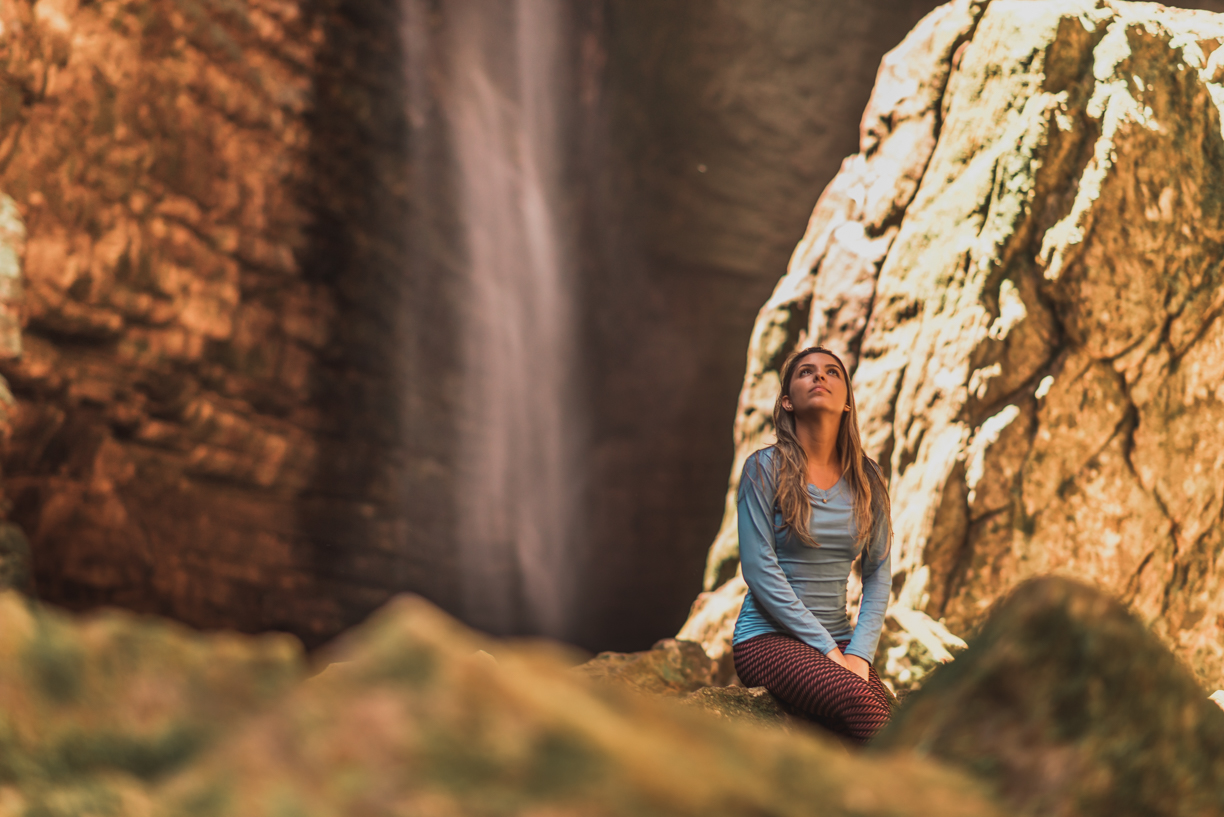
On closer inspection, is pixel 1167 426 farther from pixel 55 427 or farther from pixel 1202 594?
pixel 55 427

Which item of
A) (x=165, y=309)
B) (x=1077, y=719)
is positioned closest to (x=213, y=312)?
(x=165, y=309)

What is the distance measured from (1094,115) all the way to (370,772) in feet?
18.6

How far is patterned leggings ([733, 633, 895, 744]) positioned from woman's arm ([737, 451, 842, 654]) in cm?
6

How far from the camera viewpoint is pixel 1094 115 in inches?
201

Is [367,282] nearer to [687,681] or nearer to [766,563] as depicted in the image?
[687,681]

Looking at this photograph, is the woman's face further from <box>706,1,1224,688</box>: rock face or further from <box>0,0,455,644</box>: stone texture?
<box>0,0,455,644</box>: stone texture

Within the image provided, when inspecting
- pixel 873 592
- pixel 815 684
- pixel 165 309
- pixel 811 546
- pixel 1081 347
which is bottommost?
pixel 165 309

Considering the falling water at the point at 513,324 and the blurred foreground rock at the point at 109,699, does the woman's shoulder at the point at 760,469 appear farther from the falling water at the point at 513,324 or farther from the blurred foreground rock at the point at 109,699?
the falling water at the point at 513,324

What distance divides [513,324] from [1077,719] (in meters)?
12.3

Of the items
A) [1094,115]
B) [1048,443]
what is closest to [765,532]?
[1048,443]

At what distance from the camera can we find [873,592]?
2.83m

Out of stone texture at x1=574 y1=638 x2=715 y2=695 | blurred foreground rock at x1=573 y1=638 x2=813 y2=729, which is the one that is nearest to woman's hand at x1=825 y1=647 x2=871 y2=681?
blurred foreground rock at x1=573 y1=638 x2=813 y2=729

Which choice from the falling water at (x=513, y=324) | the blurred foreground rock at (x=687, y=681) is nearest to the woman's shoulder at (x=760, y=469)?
the blurred foreground rock at (x=687, y=681)

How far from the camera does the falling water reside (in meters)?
12.0
